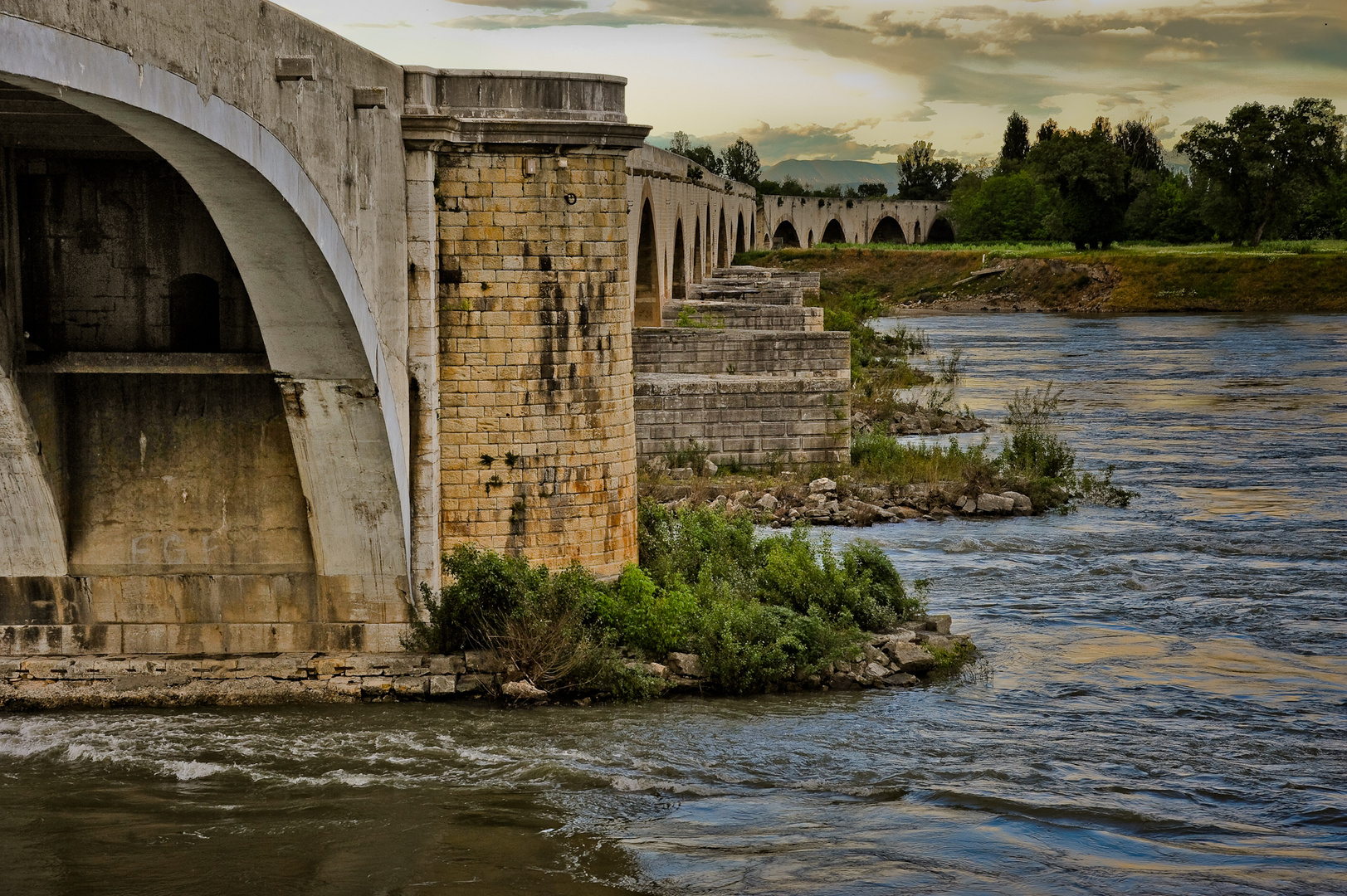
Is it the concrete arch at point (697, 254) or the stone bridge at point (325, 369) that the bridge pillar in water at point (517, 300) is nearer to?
the stone bridge at point (325, 369)

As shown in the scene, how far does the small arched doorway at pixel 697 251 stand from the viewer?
38.8m

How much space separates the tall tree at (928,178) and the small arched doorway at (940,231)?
11.3 meters

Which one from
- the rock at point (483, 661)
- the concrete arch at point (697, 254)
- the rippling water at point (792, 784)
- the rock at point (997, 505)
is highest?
the concrete arch at point (697, 254)

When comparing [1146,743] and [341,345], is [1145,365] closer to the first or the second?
[1146,743]

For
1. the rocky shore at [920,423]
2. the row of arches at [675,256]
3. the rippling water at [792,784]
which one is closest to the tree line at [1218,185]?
the row of arches at [675,256]

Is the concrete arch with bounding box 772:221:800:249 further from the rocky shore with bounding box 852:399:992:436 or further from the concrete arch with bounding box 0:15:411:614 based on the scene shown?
the concrete arch with bounding box 0:15:411:614

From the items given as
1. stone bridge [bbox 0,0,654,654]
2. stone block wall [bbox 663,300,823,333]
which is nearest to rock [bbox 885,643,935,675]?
stone bridge [bbox 0,0,654,654]

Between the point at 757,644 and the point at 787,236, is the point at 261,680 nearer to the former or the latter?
the point at 757,644

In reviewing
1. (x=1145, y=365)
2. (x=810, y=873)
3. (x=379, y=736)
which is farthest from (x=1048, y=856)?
(x=1145, y=365)

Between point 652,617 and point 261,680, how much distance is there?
266 centimetres

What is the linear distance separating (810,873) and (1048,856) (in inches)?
53.8

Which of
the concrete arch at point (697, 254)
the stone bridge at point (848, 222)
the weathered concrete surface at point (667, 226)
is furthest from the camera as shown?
the stone bridge at point (848, 222)

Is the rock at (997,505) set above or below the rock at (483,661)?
above

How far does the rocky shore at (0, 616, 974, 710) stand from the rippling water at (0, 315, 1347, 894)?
142 millimetres
